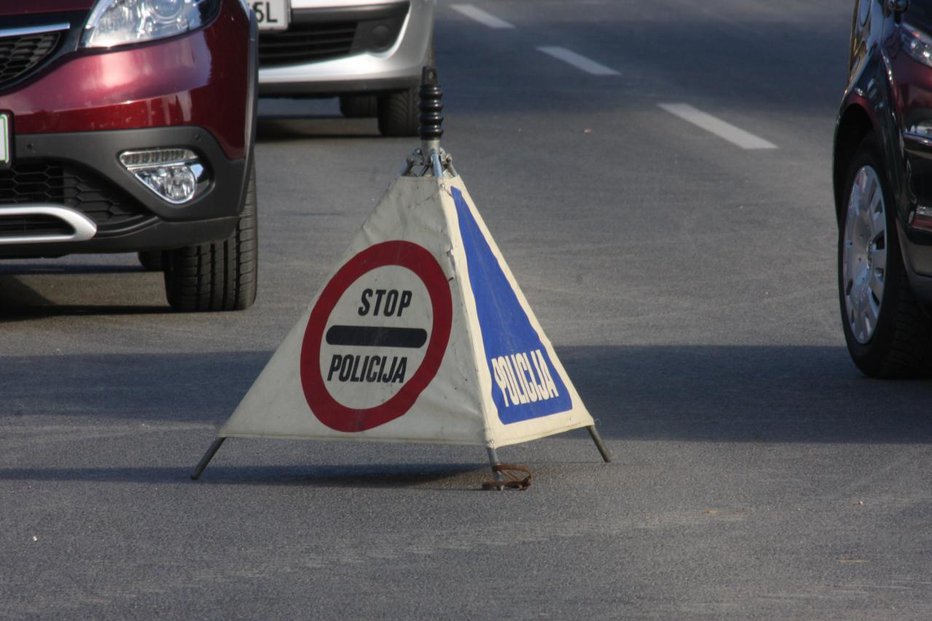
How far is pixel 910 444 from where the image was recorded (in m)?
5.95

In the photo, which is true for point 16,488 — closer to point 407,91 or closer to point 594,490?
point 594,490

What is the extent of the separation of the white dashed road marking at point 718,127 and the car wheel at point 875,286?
22.8 ft

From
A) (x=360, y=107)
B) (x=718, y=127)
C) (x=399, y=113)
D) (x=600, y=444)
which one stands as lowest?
(x=360, y=107)

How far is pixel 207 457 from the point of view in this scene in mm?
5566

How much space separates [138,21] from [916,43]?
2708 mm

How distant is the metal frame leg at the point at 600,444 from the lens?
5.68m

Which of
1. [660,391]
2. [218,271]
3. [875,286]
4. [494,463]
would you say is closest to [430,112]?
[494,463]

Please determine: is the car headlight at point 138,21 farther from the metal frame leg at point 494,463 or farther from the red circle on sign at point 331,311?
the metal frame leg at point 494,463

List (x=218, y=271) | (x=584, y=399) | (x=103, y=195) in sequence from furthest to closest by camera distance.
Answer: (x=218, y=271) → (x=103, y=195) → (x=584, y=399)

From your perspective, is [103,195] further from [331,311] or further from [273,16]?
[273,16]

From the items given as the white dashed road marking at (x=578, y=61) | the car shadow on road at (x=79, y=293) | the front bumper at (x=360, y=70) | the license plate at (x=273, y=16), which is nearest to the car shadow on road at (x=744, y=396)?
the car shadow on road at (x=79, y=293)

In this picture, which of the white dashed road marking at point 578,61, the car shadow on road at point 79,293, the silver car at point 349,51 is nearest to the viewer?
the car shadow on road at point 79,293

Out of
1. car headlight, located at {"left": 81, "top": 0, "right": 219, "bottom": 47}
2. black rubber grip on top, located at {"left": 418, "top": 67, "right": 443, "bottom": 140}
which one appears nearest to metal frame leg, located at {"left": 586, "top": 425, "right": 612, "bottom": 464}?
black rubber grip on top, located at {"left": 418, "top": 67, "right": 443, "bottom": 140}

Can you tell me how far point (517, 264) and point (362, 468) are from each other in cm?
390
